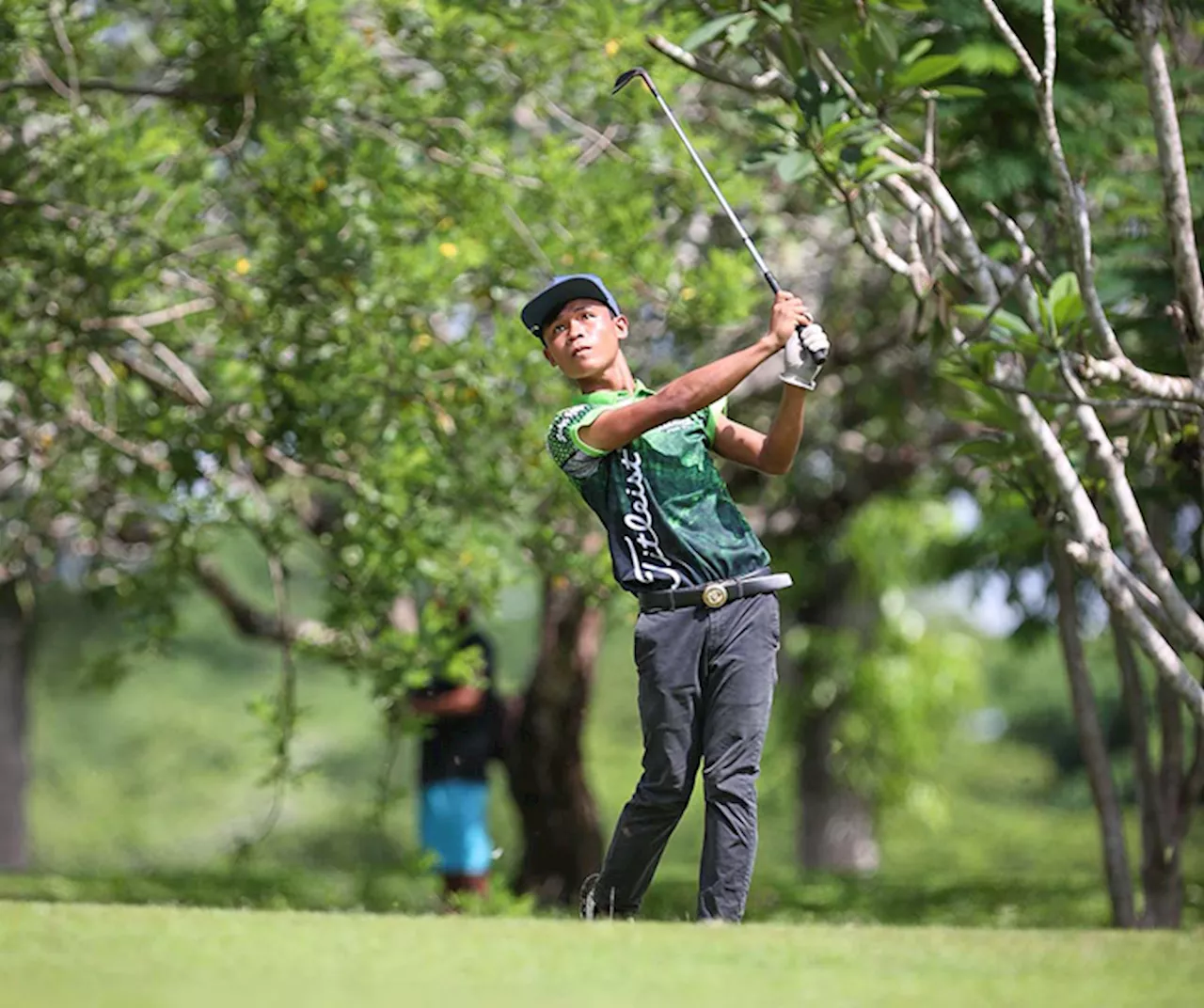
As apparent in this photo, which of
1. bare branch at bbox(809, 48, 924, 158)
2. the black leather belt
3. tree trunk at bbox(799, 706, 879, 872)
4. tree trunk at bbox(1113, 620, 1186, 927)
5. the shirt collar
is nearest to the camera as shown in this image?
the black leather belt

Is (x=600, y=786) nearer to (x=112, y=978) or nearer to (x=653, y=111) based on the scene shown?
(x=653, y=111)

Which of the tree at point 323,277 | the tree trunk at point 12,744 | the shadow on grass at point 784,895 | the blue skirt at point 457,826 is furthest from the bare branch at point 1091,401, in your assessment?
the tree trunk at point 12,744

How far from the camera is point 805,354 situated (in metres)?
5.02

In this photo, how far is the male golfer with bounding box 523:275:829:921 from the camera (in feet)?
Answer: 16.4

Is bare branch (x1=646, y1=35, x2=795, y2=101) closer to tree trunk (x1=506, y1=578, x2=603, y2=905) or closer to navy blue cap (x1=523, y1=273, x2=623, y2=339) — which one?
navy blue cap (x1=523, y1=273, x2=623, y2=339)

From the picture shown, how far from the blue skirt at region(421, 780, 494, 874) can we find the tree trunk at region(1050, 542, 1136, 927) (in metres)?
3.54

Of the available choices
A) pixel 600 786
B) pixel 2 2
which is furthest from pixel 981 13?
pixel 600 786

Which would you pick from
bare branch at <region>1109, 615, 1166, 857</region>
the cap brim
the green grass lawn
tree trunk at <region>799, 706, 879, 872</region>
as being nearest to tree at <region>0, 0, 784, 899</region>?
bare branch at <region>1109, 615, 1166, 857</region>

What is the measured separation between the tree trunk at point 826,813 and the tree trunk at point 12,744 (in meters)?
7.24

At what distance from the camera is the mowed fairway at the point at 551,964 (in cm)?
343

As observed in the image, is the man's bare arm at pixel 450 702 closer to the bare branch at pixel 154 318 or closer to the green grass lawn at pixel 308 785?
the bare branch at pixel 154 318

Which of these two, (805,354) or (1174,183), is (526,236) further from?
(805,354)

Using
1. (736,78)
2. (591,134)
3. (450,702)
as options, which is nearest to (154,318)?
(591,134)

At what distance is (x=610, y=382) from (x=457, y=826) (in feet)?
18.8
